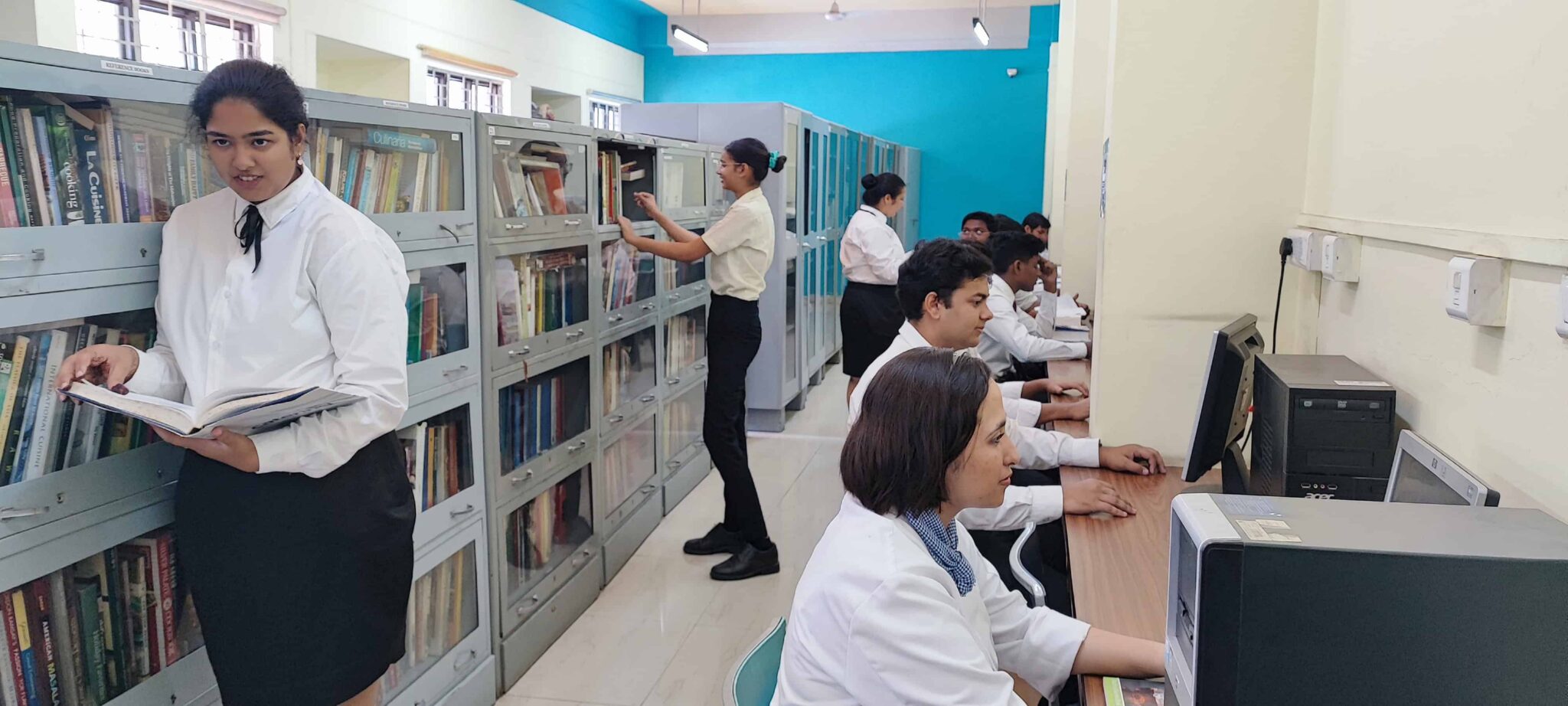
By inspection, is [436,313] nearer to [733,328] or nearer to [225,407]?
[225,407]

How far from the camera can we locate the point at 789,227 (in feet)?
21.0

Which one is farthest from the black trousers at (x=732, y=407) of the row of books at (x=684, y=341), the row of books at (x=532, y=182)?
the row of books at (x=532, y=182)

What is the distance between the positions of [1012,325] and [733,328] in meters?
1.09

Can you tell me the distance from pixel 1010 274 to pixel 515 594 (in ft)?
8.86

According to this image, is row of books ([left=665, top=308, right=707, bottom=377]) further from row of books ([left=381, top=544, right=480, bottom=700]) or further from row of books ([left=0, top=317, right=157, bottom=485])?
row of books ([left=0, top=317, right=157, bottom=485])

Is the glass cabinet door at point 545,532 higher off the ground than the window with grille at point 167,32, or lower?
lower

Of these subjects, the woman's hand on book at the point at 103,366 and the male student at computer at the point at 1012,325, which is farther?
the male student at computer at the point at 1012,325

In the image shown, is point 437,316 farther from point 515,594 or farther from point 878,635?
point 878,635

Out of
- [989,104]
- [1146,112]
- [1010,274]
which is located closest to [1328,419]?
[1146,112]

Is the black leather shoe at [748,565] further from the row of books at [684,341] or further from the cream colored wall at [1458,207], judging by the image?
the cream colored wall at [1458,207]

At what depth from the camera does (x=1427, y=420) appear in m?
1.85

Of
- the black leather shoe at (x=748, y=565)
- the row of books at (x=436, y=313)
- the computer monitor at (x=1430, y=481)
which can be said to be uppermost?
the row of books at (x=436, y=313)

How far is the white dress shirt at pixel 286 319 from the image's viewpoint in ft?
5.95

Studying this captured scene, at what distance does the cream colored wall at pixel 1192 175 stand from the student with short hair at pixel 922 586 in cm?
133
